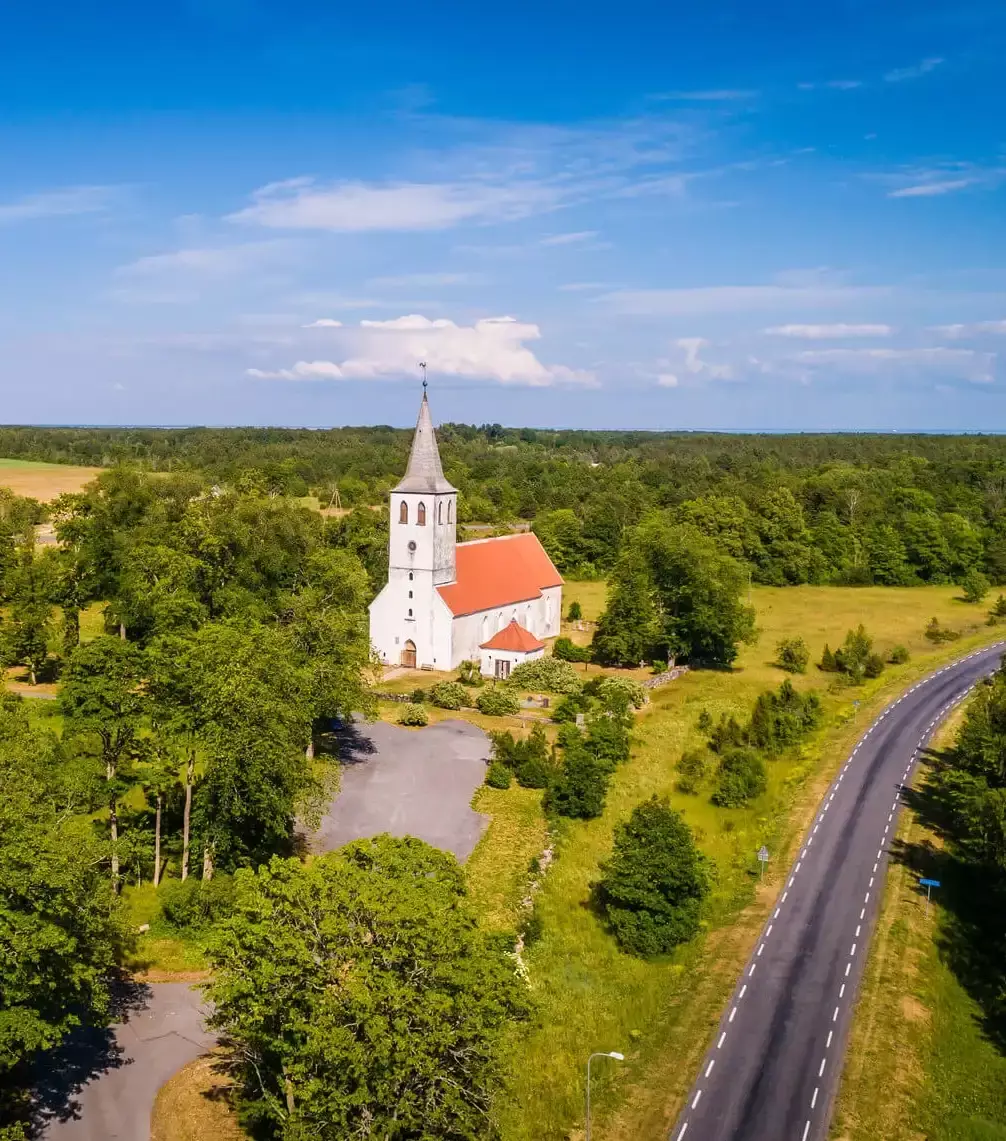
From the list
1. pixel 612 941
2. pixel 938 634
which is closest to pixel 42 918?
pixel 612 941

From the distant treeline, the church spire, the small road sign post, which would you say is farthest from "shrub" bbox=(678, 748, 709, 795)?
the distant treeline

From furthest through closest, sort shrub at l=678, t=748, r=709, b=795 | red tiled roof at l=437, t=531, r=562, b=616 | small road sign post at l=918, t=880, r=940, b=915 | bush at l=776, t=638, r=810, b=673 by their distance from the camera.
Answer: bush at l=776, t=638, r=810, b=673
red tiled roof at l=437, t=531, r=562, b=616
shrub at l=678, t=748, r=709, b=795
small road sign post at l=918, t=880, r=940, b=915

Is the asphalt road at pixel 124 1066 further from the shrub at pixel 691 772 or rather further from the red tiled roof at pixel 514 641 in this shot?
the red tiled roof at pixel 514 641

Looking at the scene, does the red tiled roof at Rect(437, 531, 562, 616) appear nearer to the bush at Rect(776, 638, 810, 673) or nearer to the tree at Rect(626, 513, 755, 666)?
the tree at Rect(626, 513, 755, 666)

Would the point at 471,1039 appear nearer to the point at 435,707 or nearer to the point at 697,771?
the point at 697,771

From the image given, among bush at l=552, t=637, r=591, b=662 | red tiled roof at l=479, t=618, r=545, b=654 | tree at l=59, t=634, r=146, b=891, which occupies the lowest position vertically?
bush at l=552, t=637, r=591, b=662

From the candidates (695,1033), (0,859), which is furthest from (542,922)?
(0,859)
